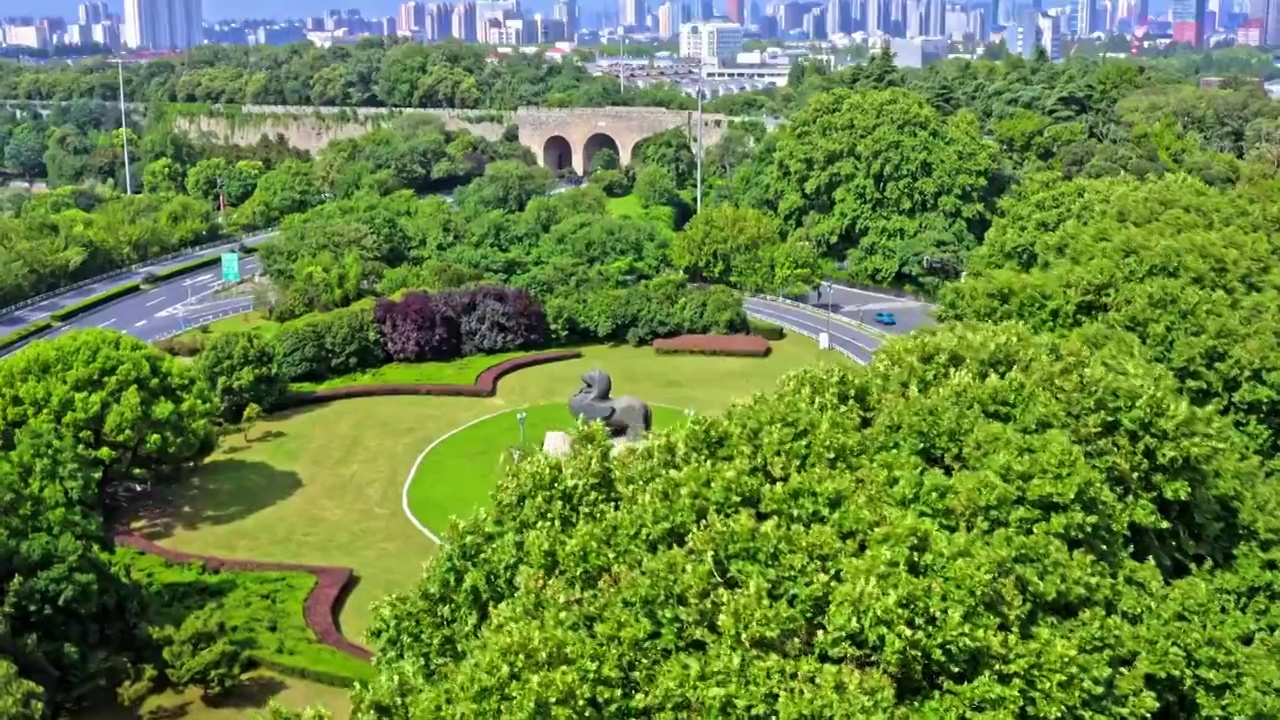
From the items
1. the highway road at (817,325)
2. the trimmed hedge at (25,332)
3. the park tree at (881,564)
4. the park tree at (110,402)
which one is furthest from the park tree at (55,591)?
the highway road at (817,325)

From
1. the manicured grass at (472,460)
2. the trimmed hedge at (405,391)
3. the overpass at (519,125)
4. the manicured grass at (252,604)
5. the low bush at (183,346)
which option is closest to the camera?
the manicured grass at (252,604)

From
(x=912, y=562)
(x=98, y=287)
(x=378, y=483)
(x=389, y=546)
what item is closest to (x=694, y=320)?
(x=378, y=483)

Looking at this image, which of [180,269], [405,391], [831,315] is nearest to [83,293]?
[180,269]

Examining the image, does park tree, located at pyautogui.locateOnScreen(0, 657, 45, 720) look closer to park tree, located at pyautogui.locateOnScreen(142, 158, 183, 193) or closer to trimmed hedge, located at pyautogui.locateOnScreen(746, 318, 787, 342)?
trimmed hedge, located at pyautogui.locateOnScreen(746, 318, 787, 342)

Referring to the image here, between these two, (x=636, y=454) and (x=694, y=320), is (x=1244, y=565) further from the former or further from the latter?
(x=694, y=320)

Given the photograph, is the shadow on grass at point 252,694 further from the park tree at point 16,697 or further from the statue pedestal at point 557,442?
the statue pedestal at point 557,442

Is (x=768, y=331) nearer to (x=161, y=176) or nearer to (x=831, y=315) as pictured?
(x=831, y=315)
